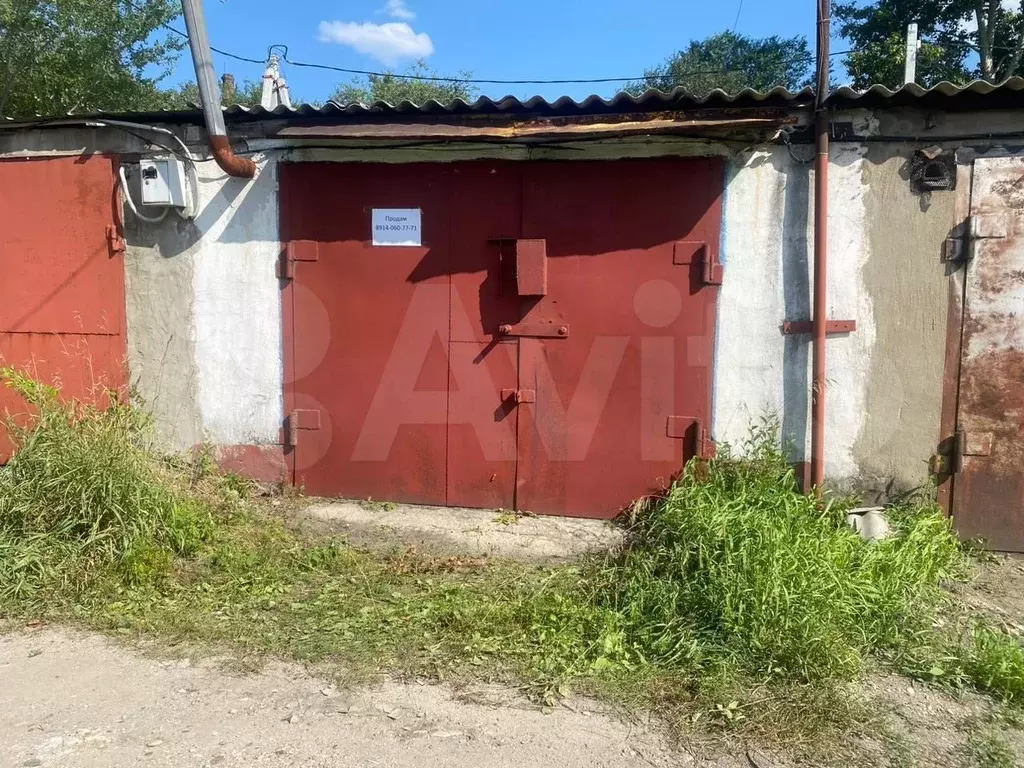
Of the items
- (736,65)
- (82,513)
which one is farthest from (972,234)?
(736,65)


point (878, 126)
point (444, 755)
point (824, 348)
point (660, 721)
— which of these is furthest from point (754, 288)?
point (444, 755)

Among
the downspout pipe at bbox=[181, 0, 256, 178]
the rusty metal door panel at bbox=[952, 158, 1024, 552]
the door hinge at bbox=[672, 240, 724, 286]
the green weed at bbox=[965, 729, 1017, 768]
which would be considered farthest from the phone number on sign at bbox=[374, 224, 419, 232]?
the green weed at bbox=[965, 729, 1017, 768]

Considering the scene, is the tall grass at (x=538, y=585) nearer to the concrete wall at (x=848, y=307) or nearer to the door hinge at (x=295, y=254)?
the concrete wall at (x=848, y=307)

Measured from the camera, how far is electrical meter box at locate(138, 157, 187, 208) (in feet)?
16.4

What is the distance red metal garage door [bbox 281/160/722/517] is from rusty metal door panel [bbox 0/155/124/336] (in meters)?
1.40

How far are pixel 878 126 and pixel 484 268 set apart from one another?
2.60 metres

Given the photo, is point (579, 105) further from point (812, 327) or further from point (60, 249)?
point (60, 249)

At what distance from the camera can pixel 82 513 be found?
13.3 ft

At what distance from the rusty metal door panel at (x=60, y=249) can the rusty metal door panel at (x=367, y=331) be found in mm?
1374

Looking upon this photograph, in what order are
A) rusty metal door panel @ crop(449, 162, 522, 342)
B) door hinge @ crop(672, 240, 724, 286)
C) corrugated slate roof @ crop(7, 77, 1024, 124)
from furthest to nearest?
rusty metal door panel @ crop(449, 162, 522, 342)
door hinge @ crop(672, 240, 724, 286)
corrugated slate roof @ crop(7, 77, 1024, 124)

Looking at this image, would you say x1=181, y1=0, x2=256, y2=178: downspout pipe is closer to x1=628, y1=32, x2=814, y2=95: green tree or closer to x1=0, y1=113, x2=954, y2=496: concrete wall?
x1=0, y1=113, x2=954, y2=496: concrete wall

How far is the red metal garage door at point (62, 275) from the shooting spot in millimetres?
5270

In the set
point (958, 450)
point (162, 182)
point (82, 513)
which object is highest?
point (162, 182)

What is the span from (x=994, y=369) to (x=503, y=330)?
10.1 ft
